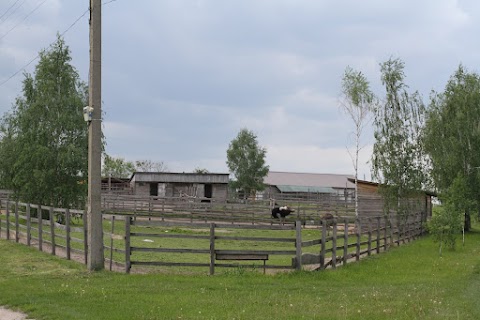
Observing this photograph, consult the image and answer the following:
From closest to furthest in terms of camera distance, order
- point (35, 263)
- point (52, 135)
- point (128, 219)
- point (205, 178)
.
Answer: point (128, 219), point (35, 263), point (52, 135), point (205, 178)

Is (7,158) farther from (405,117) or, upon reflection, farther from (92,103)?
(405,117)

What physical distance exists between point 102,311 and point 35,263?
23.4 feet

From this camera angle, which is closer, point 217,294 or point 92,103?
point 217,294

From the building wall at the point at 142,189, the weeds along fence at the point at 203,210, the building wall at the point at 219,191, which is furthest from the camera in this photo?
the building wall at the point at 142,189

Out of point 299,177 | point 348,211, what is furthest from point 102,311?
point 299,177

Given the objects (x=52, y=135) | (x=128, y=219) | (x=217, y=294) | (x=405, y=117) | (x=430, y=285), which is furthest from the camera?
(x=405, y=117)

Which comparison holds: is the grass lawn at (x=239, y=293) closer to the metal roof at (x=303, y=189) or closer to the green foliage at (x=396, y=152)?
the green foliage at (x=396, y=152)

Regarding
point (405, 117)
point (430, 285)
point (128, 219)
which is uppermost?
point (405, 117)

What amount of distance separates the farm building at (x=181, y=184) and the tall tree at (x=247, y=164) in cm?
2069

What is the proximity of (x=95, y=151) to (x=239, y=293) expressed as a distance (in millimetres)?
Answer: 5510

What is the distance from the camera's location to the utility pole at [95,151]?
1399 cm

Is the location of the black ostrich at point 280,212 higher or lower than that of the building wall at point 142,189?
lower

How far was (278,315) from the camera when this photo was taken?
28.1 feet

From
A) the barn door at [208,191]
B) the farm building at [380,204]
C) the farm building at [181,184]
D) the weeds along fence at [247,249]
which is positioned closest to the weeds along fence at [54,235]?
the weeds along fence at [247,249]
